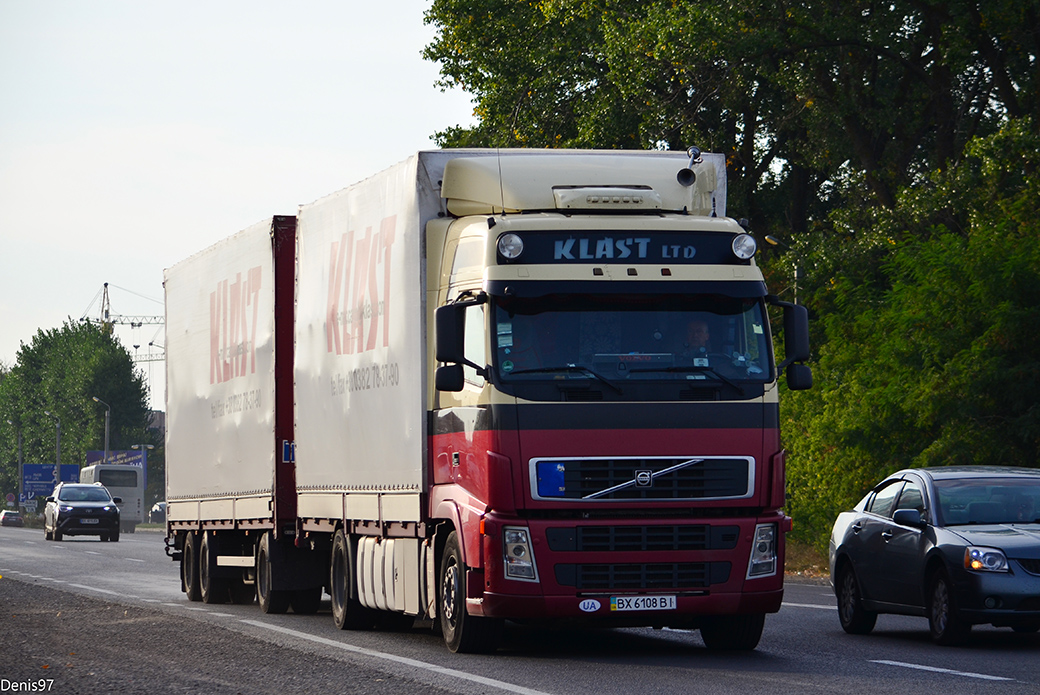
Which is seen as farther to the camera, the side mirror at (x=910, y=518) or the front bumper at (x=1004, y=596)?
the side mirror at (x=910, y=518)

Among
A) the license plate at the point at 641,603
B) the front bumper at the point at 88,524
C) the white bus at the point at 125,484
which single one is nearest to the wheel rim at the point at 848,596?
the license plate at the point at 641,603

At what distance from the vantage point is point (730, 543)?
1227cm

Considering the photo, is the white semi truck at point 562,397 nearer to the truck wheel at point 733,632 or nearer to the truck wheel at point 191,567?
the truck wheel at point 733,632

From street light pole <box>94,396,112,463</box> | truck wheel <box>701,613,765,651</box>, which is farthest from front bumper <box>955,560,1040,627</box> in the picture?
street light pole <box>94,396,112,463</box>

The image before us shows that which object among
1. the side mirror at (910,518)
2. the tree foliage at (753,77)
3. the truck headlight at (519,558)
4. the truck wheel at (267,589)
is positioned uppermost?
the tree foliage at (753,77)

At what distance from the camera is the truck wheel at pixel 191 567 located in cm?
2059

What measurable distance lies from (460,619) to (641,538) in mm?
1589

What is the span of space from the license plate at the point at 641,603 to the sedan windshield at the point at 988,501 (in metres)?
3.08

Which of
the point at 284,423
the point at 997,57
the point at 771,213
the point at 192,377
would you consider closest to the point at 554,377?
the point at 284,423

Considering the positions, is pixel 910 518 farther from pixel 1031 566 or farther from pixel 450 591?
pixel 450 591

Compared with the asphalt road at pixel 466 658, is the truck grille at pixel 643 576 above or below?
above

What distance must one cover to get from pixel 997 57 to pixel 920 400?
9.88m

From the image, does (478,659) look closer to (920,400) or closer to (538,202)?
(538,202)

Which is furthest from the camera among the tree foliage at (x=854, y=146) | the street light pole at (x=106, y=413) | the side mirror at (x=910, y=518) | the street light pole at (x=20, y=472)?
the street light pole at (x=20, y=472)
